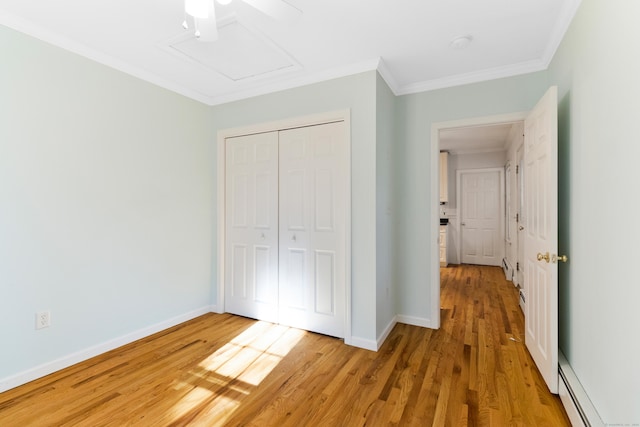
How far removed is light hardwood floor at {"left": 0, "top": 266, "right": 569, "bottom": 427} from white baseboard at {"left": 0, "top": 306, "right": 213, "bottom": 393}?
6 centimetres

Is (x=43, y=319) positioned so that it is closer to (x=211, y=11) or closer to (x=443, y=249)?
(x=211, y=11)

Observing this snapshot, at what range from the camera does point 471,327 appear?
3.10 metres

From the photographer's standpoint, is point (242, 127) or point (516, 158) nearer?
point (242, 127)

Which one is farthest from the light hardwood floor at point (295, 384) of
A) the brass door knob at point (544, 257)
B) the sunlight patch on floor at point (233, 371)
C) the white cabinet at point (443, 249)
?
the white cabinet at point (443, 249)

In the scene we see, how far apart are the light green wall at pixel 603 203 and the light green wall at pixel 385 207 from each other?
4.35 ft

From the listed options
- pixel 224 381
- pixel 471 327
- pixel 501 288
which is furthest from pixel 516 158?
pixel 224 381

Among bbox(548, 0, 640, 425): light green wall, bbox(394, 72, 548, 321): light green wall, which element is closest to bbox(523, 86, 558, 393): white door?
bbox(548, 0, 640, 425): light green wall

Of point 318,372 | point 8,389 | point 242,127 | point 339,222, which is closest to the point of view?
point 8,389

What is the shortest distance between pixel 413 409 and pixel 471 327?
5.17 feet

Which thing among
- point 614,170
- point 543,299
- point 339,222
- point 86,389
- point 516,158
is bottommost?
point 86,389

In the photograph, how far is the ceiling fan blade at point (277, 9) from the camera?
1.49 meters

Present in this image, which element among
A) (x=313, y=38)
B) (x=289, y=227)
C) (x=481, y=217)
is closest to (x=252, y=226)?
(x=289, y=227)

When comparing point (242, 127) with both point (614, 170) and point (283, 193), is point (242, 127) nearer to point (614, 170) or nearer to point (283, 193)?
point (283, 193)

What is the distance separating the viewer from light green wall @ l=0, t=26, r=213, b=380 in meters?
2.11
